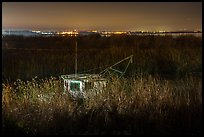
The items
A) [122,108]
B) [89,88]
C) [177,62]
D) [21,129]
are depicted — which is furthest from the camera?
[177,62]

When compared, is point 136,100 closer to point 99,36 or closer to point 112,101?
point 112,101

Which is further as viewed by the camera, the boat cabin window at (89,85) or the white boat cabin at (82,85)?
the boat cabin window at (89,85)

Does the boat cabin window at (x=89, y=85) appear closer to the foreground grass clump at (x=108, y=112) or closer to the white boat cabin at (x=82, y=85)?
the white boat cabin at (x=82, y=85)

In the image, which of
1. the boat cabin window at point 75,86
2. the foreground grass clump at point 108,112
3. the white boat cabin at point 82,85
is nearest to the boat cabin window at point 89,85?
the white boat cabin at point 82,85

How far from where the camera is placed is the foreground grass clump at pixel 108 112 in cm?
674

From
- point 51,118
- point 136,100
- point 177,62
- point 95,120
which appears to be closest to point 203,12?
point 136,100

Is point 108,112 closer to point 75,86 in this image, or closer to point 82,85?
point 82,85

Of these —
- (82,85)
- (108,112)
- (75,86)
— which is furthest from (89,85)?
(108,112)

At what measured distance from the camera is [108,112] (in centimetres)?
715

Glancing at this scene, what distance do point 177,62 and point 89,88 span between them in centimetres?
940

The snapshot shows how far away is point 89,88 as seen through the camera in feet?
28.5

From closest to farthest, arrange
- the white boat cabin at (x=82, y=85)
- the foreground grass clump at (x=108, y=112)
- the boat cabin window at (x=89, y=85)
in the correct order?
the foreground grass clump at (x=108, y=112) < the white boat cabin at (x=82, y=85) < the boat cabin window at (x=89, y=85)

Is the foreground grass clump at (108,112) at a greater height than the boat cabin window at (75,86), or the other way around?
the boat cabin window at (75,86)

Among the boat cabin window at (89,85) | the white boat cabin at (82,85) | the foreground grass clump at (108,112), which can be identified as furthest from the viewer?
the boat cabin window at (89,85)
